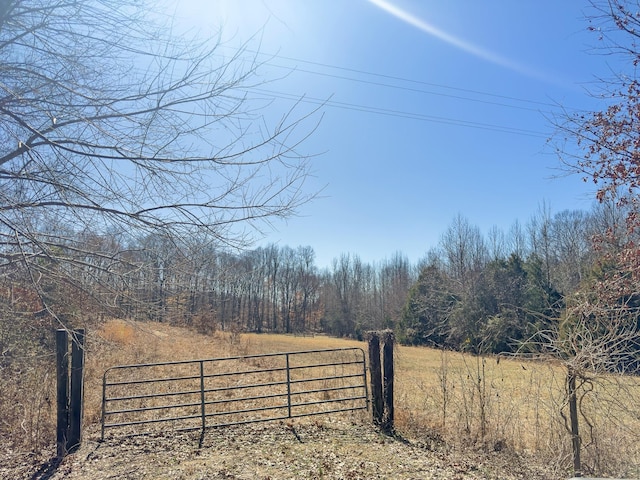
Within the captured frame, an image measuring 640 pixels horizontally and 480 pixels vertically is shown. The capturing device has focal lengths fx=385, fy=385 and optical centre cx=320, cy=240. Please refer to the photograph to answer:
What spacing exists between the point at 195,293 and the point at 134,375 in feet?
26.7

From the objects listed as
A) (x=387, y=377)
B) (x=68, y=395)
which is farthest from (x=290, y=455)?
→ (x=68, y=395)

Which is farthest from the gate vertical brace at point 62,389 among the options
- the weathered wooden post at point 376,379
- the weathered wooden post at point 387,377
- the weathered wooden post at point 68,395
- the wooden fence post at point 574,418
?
the wooden fence post at point 574,418

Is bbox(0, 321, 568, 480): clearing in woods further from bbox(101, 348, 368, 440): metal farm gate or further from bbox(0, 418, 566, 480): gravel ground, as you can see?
bbox(101, 348, 368, 440): metal farm gate

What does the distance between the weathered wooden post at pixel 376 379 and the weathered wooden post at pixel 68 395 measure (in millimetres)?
4520

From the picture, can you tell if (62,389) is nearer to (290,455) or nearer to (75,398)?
(75,398)

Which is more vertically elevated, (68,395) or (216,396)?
(68,395)

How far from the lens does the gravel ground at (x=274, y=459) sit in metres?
4.75

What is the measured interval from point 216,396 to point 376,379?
4341mm

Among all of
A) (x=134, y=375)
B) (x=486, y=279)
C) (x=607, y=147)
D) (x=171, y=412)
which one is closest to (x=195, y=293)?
(x=171, y=412)

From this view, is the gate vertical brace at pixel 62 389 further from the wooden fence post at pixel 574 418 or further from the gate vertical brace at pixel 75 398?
the wooden fence post at pixel 574 418

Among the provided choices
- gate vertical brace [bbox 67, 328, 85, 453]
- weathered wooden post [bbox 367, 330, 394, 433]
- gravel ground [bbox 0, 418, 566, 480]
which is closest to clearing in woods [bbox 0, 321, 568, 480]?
gravel ground [bbox 0, 418, 566, 480]

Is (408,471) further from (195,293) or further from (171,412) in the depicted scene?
(171,412)

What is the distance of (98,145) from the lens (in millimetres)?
3080

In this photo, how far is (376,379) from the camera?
6.70 meters
